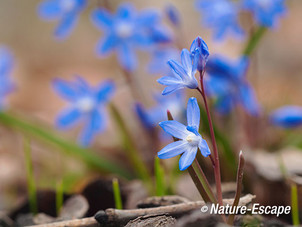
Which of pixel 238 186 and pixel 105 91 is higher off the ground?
pixel 105 91

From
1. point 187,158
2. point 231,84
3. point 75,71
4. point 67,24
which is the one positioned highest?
point 67,24

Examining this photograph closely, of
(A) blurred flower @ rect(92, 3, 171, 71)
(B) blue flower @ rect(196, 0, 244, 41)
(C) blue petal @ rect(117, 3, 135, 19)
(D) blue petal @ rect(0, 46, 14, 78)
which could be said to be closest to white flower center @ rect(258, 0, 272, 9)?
(B) blue flower @ rect(196, 0, 244, 41)

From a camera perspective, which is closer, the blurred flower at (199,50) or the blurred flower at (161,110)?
the blurred flower at (199,50)

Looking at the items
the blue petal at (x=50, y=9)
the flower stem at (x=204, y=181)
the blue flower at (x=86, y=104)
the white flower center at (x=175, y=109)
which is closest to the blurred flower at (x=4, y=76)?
the blue flower at (x=86, y=104)

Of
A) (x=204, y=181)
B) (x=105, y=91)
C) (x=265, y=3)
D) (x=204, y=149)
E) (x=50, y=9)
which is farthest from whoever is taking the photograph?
(x=50, y=9)

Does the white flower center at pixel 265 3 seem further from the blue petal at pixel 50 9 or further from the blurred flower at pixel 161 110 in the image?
the blue petal at pixel 50 9

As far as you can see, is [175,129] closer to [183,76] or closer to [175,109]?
[183,76]

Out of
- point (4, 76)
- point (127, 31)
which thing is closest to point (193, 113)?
point (127, 31)
